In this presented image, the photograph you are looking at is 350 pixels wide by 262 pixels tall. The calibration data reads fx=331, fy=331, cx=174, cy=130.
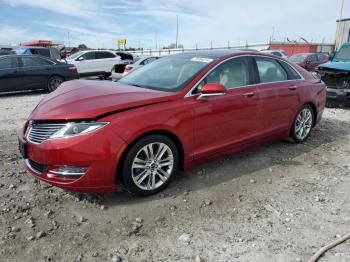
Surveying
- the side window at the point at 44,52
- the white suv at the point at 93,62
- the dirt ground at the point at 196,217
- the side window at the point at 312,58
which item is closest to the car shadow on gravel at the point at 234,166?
the dirt ground at the point at 196,217

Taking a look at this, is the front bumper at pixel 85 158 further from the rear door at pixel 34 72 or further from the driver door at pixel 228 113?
the rear door at pixel 34 72

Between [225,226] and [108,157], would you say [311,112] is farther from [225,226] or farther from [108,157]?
[108,157]

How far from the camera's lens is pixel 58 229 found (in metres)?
3.16

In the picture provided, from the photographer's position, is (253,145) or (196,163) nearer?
(196,163)

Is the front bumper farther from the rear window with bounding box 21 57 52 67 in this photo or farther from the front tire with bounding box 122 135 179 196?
the rear window with bounding box 21 57 52 67

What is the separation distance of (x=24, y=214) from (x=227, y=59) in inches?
122

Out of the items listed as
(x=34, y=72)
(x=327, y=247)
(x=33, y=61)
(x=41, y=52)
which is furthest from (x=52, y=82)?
(x=327, y=247)

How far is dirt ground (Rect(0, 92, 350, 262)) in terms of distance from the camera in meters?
2.87

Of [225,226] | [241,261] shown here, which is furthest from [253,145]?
[241,261]

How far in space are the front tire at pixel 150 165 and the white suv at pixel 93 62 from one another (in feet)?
45.3

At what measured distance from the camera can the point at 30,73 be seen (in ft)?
37.9

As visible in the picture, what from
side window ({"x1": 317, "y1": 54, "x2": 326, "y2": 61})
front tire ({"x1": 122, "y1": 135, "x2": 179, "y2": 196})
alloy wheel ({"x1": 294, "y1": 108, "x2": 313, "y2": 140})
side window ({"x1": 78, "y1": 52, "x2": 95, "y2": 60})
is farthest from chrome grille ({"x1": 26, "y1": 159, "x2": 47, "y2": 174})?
side window ({"x1": 317, "y1": 54, "x2": 326, "y2": 61})

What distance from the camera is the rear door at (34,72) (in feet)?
37.6

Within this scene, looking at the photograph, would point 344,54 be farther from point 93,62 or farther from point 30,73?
point 93,62
